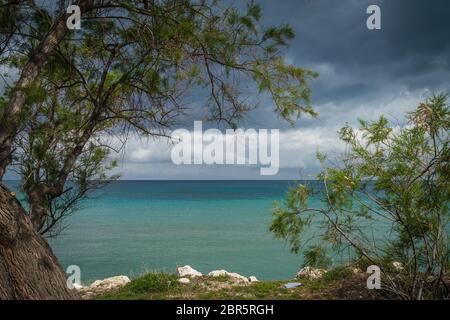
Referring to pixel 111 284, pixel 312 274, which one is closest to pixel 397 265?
pixel 312 274

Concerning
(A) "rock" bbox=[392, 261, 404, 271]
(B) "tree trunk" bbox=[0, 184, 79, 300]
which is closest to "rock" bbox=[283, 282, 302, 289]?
(A) "rock" bbox=[392, 261, 404, 271]

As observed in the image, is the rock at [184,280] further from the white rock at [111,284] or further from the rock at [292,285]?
the rock at [292,285]

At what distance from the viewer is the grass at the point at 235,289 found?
6.69 m

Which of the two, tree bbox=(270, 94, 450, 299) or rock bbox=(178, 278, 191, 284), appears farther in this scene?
rock bbox=(178, 278, 191, 284)

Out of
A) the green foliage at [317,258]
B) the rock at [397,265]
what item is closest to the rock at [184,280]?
the green foliage at [317,258]

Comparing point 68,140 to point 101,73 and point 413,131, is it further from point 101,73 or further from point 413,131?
point 413,131

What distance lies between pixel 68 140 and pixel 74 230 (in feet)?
90.2

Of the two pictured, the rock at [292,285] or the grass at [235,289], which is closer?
the grass at [235,289]

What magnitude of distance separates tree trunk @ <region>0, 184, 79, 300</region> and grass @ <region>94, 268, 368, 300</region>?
310 centimetres

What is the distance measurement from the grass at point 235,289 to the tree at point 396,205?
3.10 feet

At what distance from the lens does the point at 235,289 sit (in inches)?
290

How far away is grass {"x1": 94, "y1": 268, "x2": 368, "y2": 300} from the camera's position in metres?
6.69

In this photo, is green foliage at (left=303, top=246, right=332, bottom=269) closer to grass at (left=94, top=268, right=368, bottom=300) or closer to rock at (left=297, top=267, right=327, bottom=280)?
grass at (left=94, top=268, right=368, bottom=300)

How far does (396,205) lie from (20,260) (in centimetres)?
463
